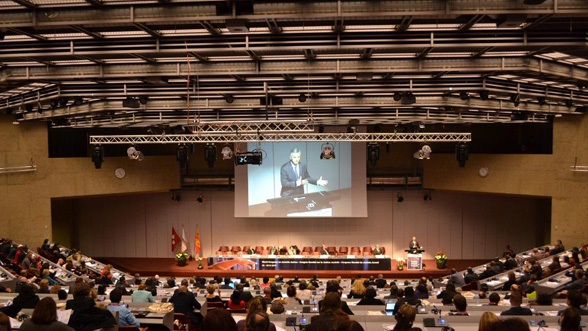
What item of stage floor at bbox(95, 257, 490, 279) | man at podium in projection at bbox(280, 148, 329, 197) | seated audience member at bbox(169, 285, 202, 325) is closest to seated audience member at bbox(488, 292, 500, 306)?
seated audience member at bbox(169, 285, 202, 325)

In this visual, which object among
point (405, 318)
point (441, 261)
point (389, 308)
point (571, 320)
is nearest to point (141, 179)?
point (441, 261)

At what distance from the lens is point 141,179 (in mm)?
22953

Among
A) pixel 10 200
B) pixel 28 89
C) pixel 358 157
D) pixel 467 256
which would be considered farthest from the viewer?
pixel 467 256

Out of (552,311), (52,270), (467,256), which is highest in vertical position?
(552,311)

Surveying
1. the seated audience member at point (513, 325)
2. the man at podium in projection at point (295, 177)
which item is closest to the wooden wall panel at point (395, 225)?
the man at podium in projection at point (295, 177)

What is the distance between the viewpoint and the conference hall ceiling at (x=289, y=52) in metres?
6.79

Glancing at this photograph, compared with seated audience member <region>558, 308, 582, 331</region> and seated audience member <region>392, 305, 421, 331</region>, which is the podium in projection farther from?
seated audience member <region>392, 305, 421, 331</region>

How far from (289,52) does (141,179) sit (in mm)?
14985

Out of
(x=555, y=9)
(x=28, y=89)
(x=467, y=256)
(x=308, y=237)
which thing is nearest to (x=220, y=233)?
(x=308, y=237)

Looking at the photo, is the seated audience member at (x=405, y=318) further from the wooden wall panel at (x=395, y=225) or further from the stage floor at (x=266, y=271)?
the wooden wall panel at (x=395, y=225)

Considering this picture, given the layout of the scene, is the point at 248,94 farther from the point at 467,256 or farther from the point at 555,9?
the point at 467,256

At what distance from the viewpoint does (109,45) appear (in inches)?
346

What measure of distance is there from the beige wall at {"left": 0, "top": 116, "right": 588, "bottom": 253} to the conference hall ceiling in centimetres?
344

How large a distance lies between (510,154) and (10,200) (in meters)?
18.2
